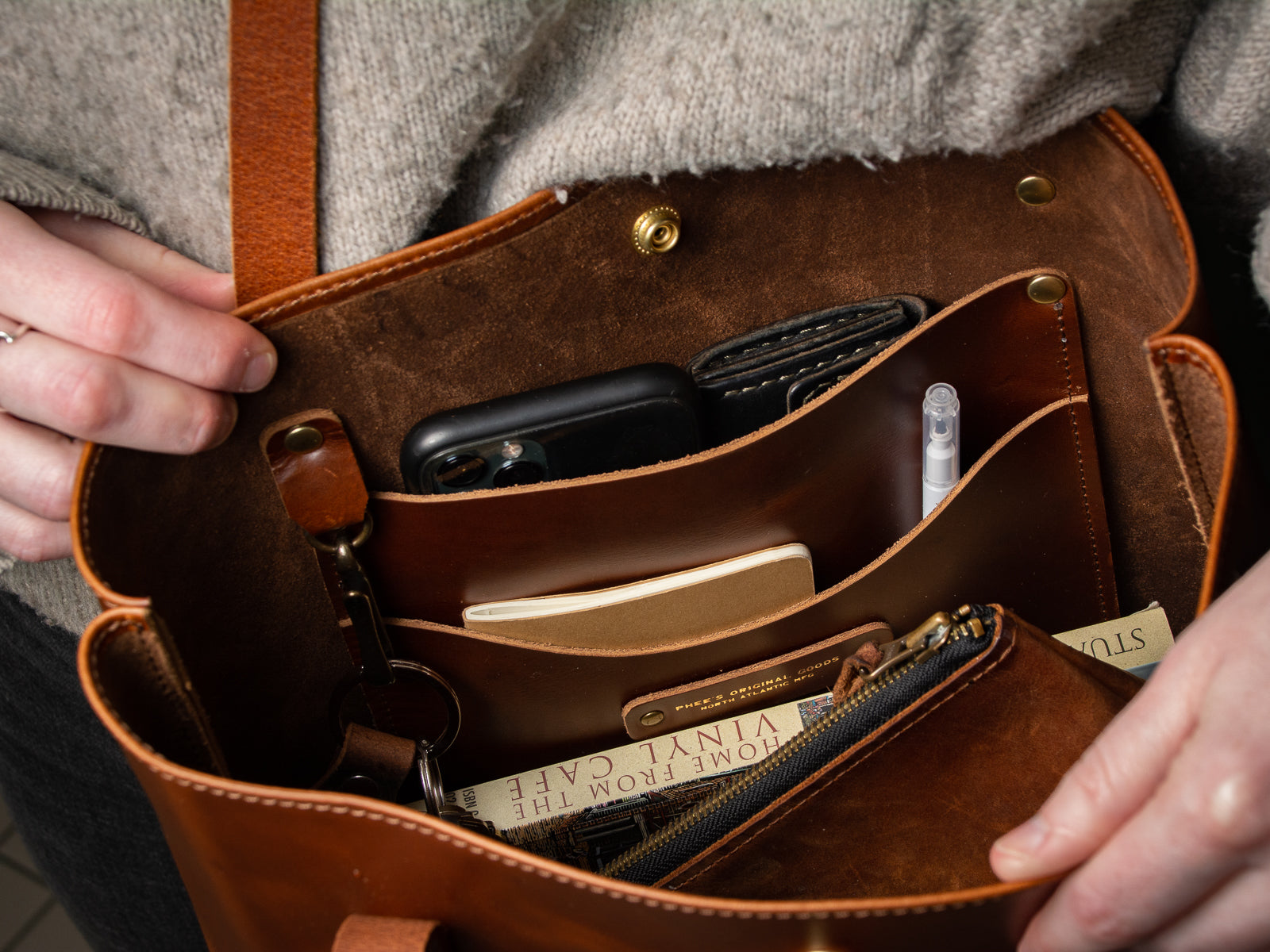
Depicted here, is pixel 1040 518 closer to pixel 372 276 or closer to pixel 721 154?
pixel 721 154

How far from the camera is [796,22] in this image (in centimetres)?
60

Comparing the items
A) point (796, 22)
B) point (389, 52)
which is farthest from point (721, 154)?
point (389, 52)

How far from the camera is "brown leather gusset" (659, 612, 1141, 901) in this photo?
2.08 ft

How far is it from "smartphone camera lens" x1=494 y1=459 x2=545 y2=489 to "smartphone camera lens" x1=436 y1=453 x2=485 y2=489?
1 cm

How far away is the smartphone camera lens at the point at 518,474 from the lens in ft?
2.37

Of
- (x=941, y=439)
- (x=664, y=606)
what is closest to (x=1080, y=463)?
(x=941, y=439)

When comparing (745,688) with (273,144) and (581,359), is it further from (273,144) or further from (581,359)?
(273,144)

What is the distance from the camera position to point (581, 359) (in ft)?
2.39

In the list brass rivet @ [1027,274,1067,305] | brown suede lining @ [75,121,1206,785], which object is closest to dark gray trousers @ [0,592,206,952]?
brown suede lining @ [75,121,1206,785]

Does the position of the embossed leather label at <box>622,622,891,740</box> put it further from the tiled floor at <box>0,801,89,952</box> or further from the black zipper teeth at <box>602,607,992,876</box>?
the tiled floor at <box>0,801,89,952</box>

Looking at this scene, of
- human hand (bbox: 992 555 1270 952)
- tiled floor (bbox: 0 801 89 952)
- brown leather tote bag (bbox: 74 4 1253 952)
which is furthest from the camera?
tiled floor (bbox: 0 801 89 952)

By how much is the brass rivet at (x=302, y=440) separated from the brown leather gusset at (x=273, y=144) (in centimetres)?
10

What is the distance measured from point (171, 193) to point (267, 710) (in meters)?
0.40

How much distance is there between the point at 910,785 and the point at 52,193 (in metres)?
0.69
